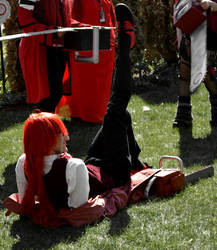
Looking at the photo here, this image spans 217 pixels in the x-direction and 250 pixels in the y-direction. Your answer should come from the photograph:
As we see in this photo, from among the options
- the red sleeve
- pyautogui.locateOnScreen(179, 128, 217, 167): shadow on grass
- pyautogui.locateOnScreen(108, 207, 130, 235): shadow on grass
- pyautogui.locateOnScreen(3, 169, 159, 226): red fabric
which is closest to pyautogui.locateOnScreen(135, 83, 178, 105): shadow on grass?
pyautogui.locateOnScreen(179, 128, 217, 167): shadow on grass

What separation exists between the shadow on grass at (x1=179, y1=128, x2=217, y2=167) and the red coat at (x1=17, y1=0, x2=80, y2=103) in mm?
1573

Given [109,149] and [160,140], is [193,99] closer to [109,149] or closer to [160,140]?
[160,140]

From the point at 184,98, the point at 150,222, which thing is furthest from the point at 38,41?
the point at 150,222

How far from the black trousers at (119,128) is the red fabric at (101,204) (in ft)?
0.32

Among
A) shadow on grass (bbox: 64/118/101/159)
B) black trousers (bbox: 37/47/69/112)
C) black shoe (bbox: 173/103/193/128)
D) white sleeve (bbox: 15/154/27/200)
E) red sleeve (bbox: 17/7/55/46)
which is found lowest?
shadow on grass (bbox: 64/118/101/159)

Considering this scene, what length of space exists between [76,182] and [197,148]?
7.56ft

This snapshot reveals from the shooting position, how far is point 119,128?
3857mm

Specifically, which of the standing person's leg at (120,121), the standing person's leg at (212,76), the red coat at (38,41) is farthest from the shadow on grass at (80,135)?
the standing person's leg at (212,76)

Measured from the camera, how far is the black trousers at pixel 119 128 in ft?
12.6

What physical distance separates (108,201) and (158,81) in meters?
4.90

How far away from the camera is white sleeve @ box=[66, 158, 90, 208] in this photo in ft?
11.1

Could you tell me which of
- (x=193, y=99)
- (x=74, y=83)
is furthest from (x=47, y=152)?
(x=193, y=99)

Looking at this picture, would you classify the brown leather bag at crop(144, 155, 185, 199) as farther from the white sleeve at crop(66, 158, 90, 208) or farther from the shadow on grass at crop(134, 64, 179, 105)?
the shadow on grass at crop(134, 64, 179, 105)

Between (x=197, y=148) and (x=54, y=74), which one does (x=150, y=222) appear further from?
(x=54, y=74)
